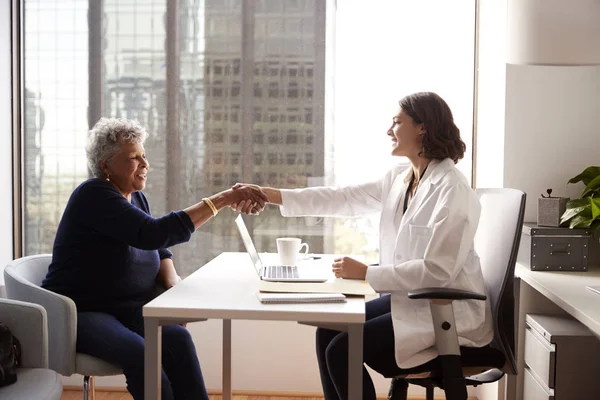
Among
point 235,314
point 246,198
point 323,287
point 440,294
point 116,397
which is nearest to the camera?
point 235,314

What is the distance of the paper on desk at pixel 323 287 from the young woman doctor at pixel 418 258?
0.16 ft

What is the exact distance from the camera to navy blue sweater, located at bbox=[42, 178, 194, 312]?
250 centimetres

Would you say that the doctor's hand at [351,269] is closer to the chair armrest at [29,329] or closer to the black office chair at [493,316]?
the black office chair at [493,316]

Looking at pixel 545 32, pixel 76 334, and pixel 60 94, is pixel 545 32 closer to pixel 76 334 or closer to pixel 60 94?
pixel 76 334

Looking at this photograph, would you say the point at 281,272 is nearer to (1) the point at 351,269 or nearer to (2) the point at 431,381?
(1) the point at 351,269

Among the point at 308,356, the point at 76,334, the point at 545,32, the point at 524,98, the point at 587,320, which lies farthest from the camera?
the point at 308,356

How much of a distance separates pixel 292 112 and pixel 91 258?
1.53 meters


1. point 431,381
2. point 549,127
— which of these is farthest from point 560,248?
point 431,381

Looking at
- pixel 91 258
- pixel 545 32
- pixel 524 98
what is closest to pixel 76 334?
pixel 91 258

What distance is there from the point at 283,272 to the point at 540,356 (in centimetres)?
97

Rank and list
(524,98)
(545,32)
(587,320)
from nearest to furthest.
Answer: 1. (587,320)
2. (545,32)
3. (524,98)

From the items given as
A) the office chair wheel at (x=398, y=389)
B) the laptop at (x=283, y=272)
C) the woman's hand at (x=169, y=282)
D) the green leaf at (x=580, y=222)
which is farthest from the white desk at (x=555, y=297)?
the woman's hand at (x=169, y=282)

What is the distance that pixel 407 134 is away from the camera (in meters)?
2.64

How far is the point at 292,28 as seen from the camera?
3.76 m
